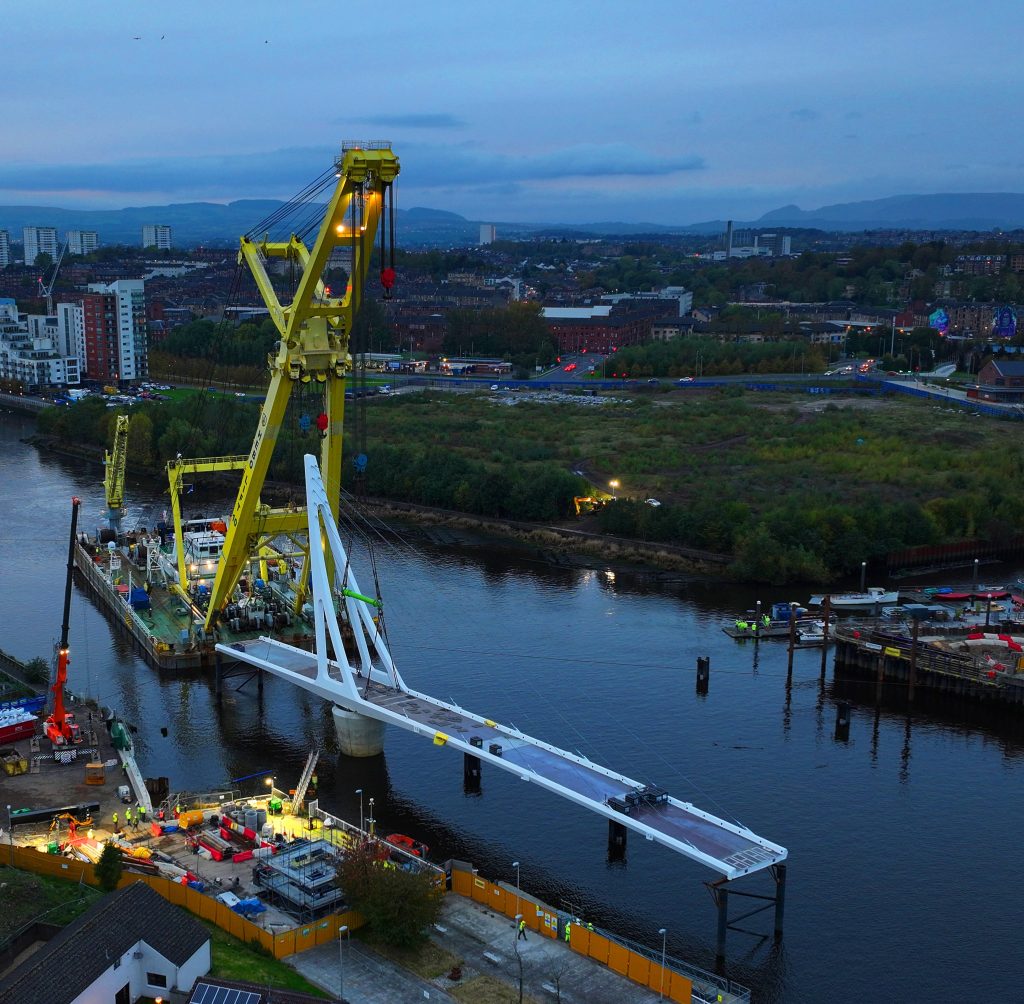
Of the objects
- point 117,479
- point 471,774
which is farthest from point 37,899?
point 117,479

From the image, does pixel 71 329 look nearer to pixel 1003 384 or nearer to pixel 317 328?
pixel 1003 384

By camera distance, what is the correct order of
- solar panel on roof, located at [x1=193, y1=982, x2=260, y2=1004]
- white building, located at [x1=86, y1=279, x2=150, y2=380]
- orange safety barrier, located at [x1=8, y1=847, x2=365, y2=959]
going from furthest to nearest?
white building, located at [x1=86, y1=279, x2=150, y2=380], orange safety barrier, located at [x1=8, y1=847, x2=365, y2=959], solar panel on roof, located at [x1=193, y1=982, x2=260, y2=1004]

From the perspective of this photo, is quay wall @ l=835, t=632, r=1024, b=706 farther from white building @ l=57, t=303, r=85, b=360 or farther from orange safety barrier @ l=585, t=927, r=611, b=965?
white building @ l=57, t=303, r=85, b=360

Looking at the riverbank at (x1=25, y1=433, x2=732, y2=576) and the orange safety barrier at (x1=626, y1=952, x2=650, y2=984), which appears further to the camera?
the riverbank at (x1=25, y1=433, x2=732, y2=576)

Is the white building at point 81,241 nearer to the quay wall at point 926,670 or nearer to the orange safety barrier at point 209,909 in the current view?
the quay wall at point 926,670

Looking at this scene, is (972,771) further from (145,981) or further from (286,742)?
(145,981)

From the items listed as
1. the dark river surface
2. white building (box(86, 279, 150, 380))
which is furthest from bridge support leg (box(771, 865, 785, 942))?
white building (box(86, 279, 150, 380))

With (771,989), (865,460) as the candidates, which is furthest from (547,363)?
(771,989)
